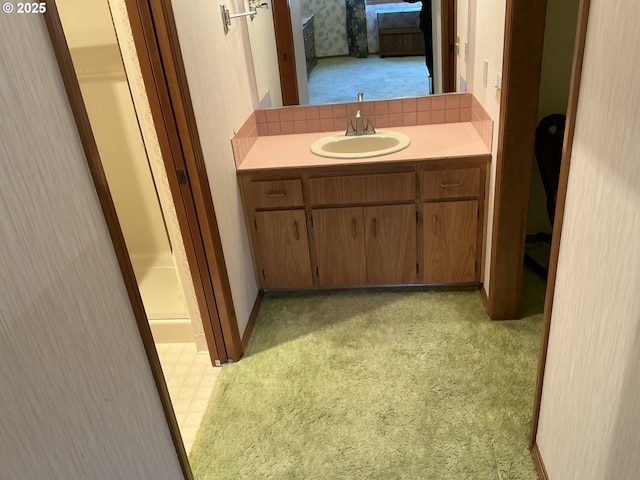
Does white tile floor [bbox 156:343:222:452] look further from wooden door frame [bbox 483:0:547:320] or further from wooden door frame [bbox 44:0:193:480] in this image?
wooden door frame [bbox 483:0:547:320]

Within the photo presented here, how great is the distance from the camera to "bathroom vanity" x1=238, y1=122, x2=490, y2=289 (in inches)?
98.3

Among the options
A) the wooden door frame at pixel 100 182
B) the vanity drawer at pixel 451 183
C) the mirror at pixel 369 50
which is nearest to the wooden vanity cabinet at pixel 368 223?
the vanity drawer at pixel 451 183

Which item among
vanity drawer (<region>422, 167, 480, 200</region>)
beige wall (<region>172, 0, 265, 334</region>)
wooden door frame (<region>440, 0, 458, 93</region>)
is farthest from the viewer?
wooden door frame (<region>440, 0, 458, 93</region>)

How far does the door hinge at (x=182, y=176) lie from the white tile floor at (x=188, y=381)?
91cm

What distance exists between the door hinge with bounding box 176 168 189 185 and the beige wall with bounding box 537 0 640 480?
1.40 m

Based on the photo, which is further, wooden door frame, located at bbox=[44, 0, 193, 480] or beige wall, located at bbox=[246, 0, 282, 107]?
beige wall, located at bbox=[246, 0, 282, 107]

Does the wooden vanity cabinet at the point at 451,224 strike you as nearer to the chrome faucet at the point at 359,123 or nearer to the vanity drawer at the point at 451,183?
the vanity drawer at the point at 451,183

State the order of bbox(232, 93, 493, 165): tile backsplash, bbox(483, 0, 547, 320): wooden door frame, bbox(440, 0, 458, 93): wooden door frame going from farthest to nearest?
bbox(232, 93, 493, 165): tile backsplash, bbox(440, 0, 458, 93): wooden door frame, bbox(483, 0, 547, 320): wooden door frame

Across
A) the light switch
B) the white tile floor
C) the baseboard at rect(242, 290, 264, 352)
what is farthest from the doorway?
the light switch

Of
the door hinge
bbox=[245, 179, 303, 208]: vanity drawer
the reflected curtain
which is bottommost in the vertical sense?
bbox=[245, 179, 303, 208]: vanity drawer

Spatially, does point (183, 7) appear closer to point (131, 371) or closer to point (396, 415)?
point (131, 371)

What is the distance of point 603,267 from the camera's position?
1.18m

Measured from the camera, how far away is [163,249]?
3143 millimetres

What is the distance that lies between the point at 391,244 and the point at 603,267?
1.53 meters
